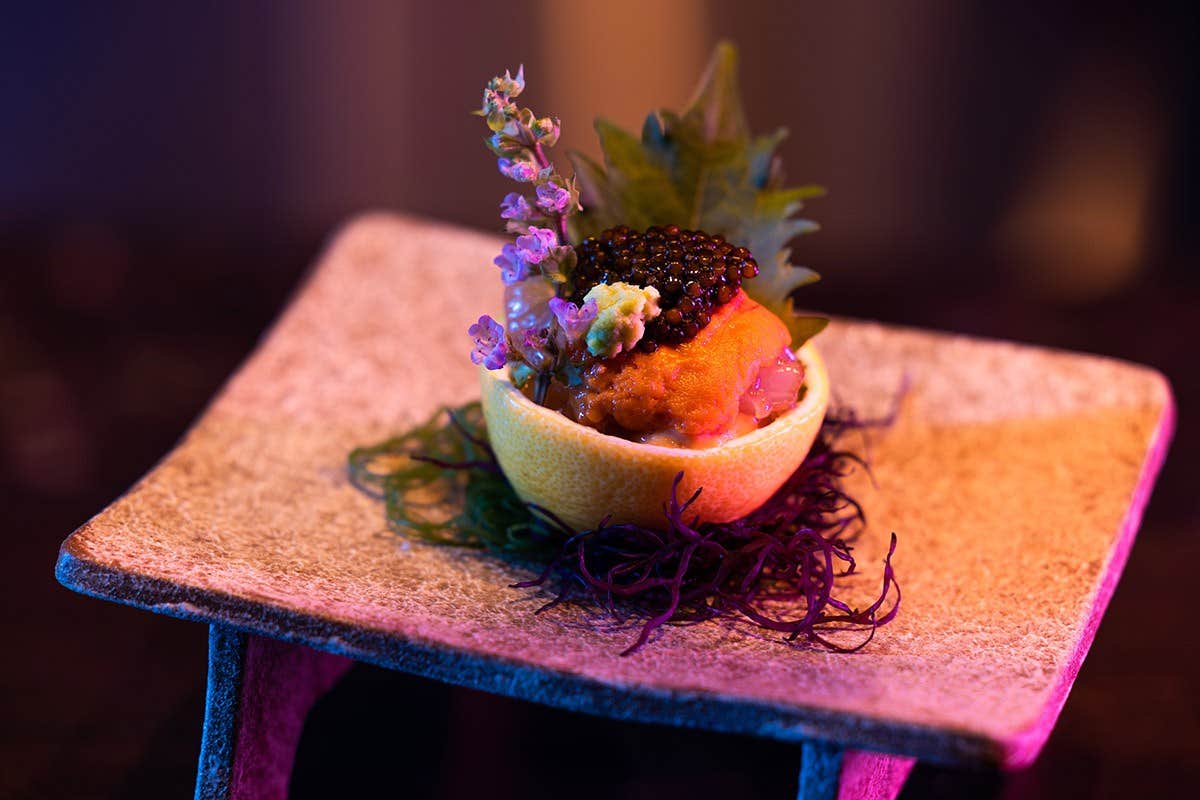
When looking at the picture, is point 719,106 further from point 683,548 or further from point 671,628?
point 671,628

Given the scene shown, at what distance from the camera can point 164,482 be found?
7.27 ft

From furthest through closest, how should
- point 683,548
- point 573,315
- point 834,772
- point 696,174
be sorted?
point 696,174 < point 683,548 < point 573,315 < point 834,772

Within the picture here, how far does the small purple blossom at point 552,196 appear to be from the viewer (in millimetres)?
1937

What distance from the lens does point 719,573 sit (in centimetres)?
201

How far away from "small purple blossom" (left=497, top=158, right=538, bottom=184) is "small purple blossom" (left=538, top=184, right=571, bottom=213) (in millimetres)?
22

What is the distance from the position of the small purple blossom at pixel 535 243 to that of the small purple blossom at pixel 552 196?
33mm

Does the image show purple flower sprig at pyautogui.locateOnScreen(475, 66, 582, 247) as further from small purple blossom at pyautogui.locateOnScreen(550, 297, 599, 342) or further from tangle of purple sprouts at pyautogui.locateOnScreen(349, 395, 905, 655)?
tangle of purple sprouts at pyautogui.locateOnScreen(349, 395, 905, 655)

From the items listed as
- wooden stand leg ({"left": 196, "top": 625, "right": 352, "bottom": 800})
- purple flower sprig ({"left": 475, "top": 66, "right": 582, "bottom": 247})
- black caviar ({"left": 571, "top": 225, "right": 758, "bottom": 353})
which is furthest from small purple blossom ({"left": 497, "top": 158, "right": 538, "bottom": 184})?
wooden stand leg ({"left": 196, "top": 625, "right": 352, "bottom": 800})

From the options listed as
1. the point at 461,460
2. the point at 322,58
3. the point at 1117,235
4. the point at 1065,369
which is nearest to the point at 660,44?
the point at 322,58

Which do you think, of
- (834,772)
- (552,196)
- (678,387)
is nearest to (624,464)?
(678,387)

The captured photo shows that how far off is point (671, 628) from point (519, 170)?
605 mm

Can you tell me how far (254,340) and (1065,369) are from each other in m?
1.89

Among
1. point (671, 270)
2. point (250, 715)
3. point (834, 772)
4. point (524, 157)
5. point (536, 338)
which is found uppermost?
point (524, 157)

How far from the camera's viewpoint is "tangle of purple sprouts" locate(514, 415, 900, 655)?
197 centimetres
